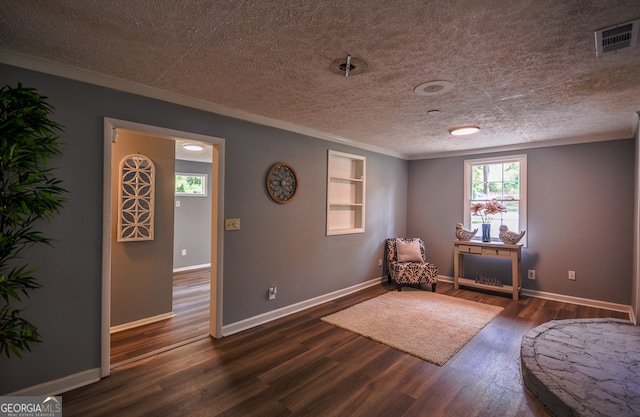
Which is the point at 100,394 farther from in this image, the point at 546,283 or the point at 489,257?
the point at 546,283

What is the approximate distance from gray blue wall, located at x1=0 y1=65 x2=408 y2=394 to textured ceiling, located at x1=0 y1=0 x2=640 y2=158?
28 centimetres

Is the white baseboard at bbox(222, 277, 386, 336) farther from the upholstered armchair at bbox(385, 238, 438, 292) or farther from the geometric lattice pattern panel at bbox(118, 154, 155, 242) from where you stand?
the geometric lattice pattern panel at bbox(118, 154, 155, 242)

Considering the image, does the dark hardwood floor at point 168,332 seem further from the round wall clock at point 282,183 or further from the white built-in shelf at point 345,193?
the white built-in shelf at point 345,193

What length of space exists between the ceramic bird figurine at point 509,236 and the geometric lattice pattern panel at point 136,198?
493 cm

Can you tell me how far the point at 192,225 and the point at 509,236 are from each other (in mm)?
6029

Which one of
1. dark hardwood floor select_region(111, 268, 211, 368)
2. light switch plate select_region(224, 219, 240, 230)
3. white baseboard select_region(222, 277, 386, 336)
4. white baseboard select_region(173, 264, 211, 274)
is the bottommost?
dark hardwood floor select_region(111, 268, 211, 368)

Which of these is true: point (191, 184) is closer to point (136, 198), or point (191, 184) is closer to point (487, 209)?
point (136, 198)

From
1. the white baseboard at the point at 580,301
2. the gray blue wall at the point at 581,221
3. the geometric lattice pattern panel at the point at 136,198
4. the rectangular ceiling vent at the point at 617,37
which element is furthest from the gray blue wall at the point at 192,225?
the rectangular ceiling vent at the point at 617,37

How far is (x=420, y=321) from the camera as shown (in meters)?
3.50

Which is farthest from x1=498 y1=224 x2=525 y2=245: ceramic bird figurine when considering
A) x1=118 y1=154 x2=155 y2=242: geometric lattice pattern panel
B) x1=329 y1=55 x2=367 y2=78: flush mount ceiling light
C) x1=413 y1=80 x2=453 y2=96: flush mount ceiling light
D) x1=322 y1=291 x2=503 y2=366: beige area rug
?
x1=118 y1=154 x2=155 y2=242: geometric lattice pattern panel

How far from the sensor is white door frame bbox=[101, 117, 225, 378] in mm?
2354

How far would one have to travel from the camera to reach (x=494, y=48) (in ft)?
5.95

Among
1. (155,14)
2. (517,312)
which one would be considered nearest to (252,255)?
(155,14)

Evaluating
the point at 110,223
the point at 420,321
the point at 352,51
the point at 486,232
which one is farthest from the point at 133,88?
the point at 486,232
